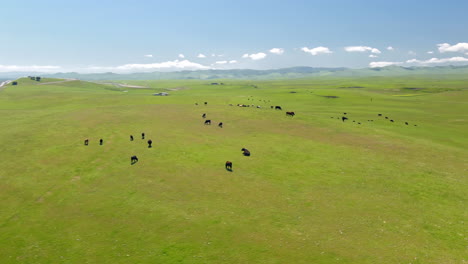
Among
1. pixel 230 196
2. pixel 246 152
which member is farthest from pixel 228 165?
pixel 230 196

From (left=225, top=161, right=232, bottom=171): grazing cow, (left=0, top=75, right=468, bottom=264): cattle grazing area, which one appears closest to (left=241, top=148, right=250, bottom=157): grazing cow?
(left=0, top=75, right=468, bottom=264): cattle grazing area

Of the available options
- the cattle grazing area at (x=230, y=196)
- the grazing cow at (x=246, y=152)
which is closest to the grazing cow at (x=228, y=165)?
the cattle grazing area at (x=230, y=196)

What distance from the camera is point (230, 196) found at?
86.5ft

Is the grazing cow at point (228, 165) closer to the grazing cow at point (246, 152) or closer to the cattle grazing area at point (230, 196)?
the cattle grazing area at point (230, 196)

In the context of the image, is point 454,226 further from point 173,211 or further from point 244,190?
point 173,211

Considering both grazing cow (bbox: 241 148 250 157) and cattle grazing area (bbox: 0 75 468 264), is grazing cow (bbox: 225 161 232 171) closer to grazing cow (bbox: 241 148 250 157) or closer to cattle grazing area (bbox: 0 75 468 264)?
cattle grazing area (bbox: 0 75 468 264)

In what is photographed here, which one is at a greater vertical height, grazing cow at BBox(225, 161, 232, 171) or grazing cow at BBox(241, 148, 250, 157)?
grazing cow at BBox(241, 148, 250, 157)

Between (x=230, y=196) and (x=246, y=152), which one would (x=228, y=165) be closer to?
(x=246, y=152)

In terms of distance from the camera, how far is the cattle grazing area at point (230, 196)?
1889cm

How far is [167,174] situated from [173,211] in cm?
820

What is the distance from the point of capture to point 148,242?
19656mm

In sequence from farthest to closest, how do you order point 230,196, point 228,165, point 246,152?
point 246,152 → point 228,165 → point 230,196

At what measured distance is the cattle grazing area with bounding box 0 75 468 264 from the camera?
62.0 feet

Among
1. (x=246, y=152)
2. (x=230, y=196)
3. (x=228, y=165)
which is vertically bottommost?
(x=230, y=196)
